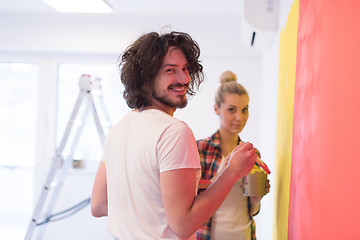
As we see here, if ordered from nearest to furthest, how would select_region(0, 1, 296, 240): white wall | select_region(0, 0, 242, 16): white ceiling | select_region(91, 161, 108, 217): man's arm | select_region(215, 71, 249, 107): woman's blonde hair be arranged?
1. select_region(91, 161, 108, 217): man's arm
2. select_region(215, 71, 249, 107): woman's blonde hair
3. select_region(0, 0, 242, 16): white ceiling
4. select_region(0, 1, 296, 240): white wall

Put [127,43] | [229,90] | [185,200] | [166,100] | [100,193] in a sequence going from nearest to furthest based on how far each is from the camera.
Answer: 1. [185,200]
2. [166,100]
3. [100,193]
4. [229,90]
5. [127,43]

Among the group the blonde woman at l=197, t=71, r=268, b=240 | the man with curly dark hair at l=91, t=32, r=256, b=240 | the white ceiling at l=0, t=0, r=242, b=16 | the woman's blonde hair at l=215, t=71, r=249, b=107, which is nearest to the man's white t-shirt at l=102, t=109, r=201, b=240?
the man with curly dark hair at l=91, t=32, r=256, b=240

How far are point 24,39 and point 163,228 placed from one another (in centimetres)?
376

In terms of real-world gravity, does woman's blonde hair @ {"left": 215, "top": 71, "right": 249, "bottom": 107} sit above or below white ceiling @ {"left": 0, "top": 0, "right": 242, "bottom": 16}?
below

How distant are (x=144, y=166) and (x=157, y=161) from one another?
0.13 feet

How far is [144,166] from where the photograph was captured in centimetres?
96

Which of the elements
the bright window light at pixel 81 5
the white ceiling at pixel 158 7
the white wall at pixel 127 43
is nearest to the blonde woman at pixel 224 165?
the bright window light at pixel 81 5

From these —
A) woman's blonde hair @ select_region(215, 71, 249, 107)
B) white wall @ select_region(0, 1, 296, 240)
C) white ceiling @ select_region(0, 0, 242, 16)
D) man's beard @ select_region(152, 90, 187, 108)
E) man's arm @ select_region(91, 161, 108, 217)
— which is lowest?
man's arm @ select_region(91, 161, 108, 217)

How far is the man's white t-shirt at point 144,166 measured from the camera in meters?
0.92

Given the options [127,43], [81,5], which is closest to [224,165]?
[81,5]

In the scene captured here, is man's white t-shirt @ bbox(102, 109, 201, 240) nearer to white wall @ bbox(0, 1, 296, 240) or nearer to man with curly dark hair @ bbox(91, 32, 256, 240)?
man with curly dark hair @ bbox(91, 32, 256, 240)

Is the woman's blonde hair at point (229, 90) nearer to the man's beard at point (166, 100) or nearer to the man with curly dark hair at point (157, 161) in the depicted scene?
the man with curly dark hair at point (157, 161)

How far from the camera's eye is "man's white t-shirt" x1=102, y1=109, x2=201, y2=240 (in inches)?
36.4

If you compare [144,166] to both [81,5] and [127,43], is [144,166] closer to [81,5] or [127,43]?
[81,5]
